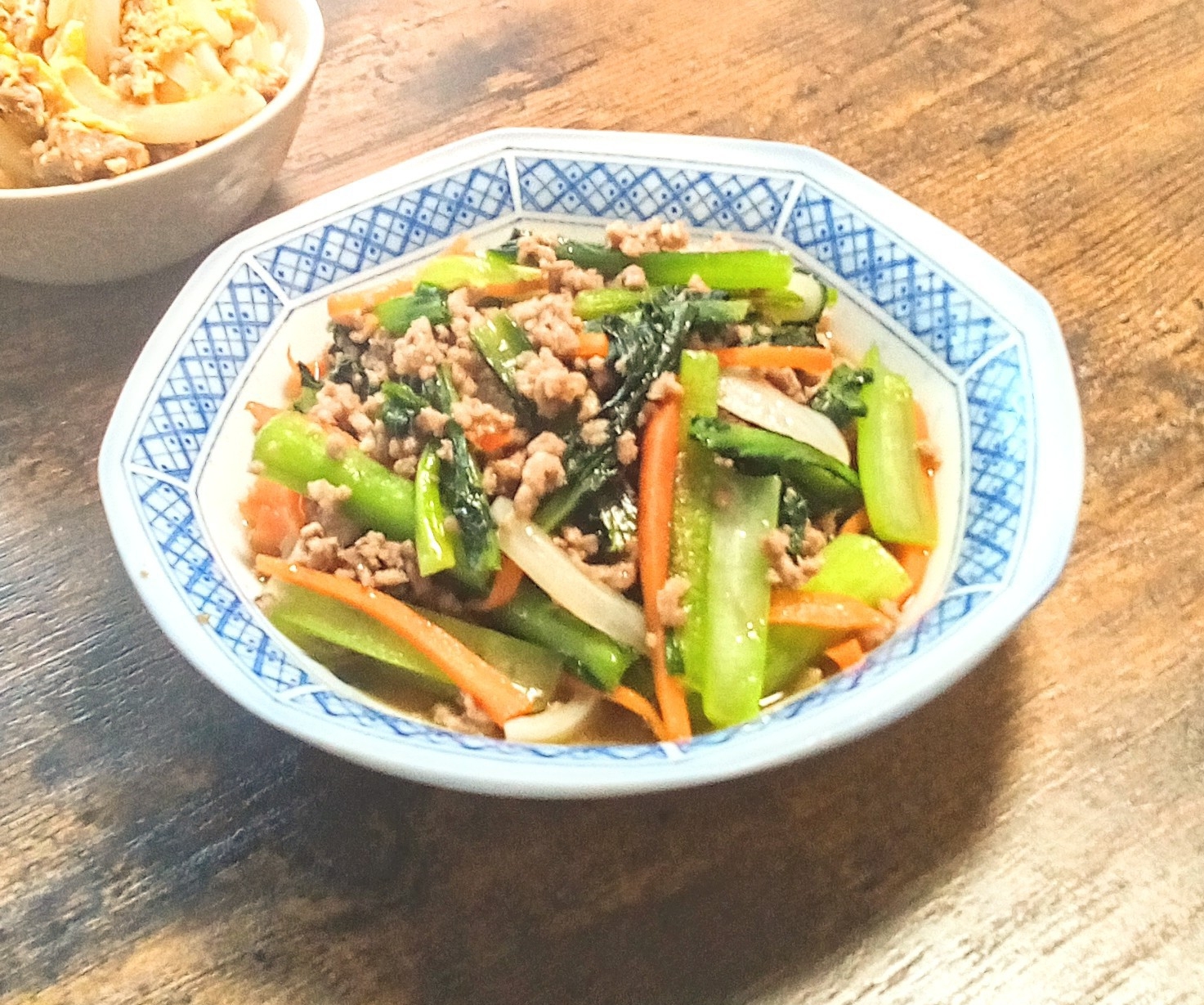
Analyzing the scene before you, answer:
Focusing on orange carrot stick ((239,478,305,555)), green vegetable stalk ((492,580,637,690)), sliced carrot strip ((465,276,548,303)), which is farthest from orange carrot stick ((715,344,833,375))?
orange carrot stick ((239,478,305,555))

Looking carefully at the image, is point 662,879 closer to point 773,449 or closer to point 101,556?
point 773,449

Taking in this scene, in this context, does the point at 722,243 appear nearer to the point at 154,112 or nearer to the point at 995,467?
the point at 995,467

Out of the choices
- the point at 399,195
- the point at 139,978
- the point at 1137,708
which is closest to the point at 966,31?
the point at 399,195

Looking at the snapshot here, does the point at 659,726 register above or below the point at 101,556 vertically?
above

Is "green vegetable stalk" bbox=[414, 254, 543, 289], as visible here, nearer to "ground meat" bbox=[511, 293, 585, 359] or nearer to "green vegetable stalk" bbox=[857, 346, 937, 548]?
"ground meat" bbox=[511, 293, 585, 359]

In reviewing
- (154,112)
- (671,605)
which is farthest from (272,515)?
(154,112)
